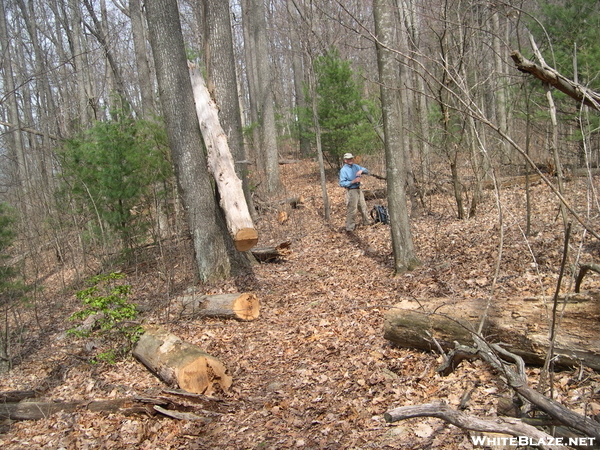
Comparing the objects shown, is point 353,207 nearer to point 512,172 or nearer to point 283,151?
point 512,172

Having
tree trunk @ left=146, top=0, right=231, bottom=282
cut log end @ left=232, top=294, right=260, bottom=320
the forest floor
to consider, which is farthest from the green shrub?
tree trunk @ left=146, top=0, right=231, bottom=282

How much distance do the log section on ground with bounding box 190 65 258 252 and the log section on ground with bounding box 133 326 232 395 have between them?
1.89 meters

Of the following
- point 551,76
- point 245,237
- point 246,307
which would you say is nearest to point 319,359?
point 246,307

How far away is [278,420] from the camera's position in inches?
162

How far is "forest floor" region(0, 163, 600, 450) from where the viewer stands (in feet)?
12.5

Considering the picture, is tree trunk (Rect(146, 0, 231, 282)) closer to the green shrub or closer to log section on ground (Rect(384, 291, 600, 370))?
the green shrub

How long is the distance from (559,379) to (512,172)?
32.9 feet

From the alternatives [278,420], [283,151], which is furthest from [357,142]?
[278,420]

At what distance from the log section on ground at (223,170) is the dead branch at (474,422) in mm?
4436

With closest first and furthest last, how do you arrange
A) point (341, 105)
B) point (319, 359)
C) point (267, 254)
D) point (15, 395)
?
point (319, 359) < point (15, 395) < point (267, 254) < point (341, 105)

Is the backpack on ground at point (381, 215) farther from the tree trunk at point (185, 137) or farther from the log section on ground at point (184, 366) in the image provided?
the log section on ground at point (184, 366)

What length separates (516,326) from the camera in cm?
402

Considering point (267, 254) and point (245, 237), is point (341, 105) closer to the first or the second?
point (267, 254)

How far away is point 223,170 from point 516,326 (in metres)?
5.04
